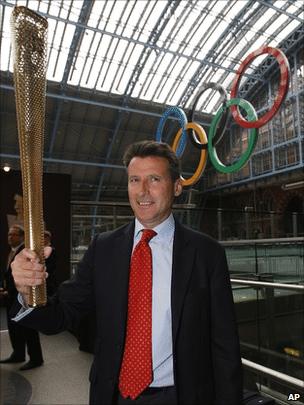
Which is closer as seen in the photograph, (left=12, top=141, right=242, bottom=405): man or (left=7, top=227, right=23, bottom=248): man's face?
(left=12, top=141, right=242, bottom=405): man

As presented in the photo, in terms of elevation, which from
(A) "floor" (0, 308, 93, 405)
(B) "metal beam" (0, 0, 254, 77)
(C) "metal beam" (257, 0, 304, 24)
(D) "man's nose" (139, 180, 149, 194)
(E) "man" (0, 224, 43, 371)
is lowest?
(A) "floor" (0, 308, 93, 405)

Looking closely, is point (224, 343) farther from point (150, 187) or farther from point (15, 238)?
point (15, 238)

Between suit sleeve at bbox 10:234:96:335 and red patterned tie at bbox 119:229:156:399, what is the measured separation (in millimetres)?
201

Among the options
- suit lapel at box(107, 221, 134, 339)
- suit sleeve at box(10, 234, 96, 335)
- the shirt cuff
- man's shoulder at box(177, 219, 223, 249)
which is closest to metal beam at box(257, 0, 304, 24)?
man's shoulder at box(177, 219, 223, 249)

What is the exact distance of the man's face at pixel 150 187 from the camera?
1.41m

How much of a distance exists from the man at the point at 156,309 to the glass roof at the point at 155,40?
16413mm

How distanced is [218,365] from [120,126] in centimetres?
2141

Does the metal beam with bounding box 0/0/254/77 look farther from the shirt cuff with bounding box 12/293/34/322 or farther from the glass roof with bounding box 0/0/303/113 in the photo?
the shirt cuff with bounding box 12/293/34/322

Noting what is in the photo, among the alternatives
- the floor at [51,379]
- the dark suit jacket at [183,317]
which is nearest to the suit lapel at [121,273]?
the dark suit jacket at [183,317]

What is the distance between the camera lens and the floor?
10.4 ft

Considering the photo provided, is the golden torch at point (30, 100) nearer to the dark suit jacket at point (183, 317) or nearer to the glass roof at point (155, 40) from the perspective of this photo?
the dark suit jacket at point (183, 317)

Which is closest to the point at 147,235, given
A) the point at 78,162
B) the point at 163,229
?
the point at 163,229

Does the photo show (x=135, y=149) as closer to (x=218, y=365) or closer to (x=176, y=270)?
(x=176, y=270)

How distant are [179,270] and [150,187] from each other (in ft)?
1.04
